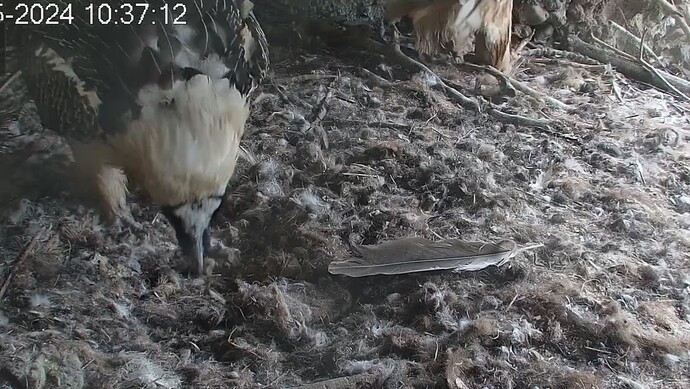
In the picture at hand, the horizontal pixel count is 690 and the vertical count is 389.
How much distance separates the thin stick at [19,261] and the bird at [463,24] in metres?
1.23

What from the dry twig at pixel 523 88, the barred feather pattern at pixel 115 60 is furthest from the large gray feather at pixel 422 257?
the dry twig at pixel 523 88

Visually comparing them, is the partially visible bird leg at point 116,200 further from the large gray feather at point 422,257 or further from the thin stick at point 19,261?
the large gray feather at point 422,257

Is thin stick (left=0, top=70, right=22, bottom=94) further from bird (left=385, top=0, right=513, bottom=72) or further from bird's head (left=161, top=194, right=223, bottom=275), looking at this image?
bird (left=385, top=0, right=513, bottom=72)

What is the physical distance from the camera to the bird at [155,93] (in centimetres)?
121

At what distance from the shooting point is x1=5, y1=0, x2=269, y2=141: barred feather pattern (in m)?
1.22

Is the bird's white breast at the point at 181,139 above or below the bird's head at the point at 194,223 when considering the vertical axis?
above

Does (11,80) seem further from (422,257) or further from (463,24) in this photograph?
(463,24)

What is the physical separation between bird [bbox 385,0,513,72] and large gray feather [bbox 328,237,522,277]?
877mm

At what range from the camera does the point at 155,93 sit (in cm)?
121

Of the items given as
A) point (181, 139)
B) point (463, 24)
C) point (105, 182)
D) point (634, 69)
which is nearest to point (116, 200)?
point (105, 182)

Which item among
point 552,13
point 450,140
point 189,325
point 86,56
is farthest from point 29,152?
point 552,13

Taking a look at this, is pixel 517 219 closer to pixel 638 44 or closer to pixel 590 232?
pixel 590 232

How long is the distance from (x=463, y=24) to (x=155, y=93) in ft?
3.68

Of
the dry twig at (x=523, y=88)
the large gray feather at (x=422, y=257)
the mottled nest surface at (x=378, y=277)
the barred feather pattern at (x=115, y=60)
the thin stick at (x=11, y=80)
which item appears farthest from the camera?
the dry twig at (x=523, y=88)
